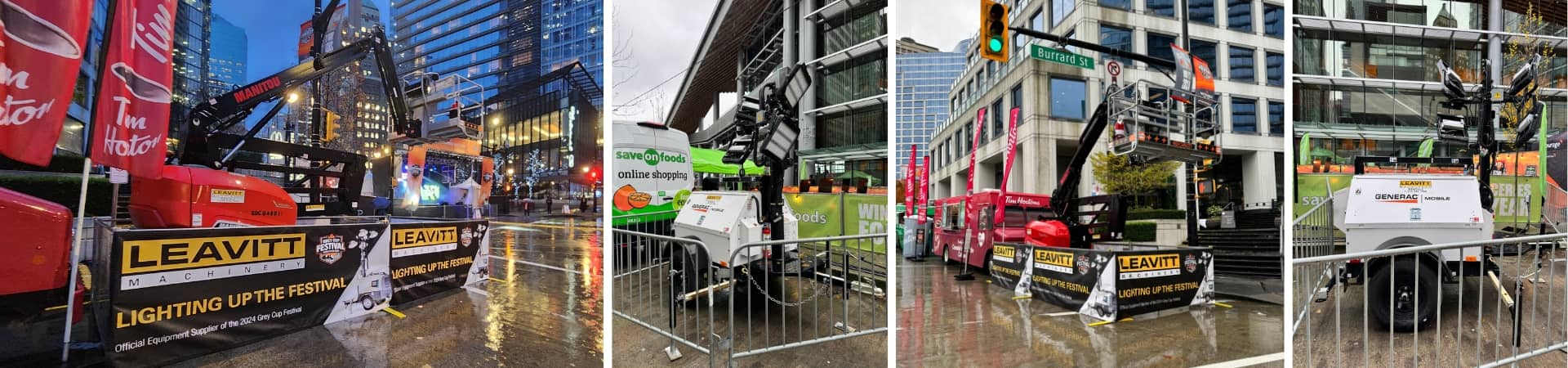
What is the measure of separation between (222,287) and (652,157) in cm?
283

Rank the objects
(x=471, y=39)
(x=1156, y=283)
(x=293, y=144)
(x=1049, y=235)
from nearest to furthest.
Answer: (x=293, y=144), (x=1156, y=283), (x=471, y=39), (x=1049, y=235)

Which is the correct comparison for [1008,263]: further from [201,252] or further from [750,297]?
[201,252]

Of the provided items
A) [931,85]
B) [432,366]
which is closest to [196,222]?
[432,366]

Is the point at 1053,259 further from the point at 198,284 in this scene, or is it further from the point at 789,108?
the point at 198,284

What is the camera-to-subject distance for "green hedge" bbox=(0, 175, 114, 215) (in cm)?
235

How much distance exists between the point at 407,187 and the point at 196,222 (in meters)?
1.26

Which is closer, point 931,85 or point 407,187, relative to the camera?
point 931,85

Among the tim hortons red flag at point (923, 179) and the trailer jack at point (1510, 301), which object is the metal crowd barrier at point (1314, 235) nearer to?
the trailer jack at point (1510, 301)

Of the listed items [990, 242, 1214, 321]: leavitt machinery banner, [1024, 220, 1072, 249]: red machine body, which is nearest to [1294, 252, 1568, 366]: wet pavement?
[990, 242, 1214, 321]: leavitt machinery banner

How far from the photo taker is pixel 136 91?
2.68 meters

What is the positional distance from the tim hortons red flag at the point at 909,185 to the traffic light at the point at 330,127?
12.5ft

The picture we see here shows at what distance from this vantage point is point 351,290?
3.90 meters

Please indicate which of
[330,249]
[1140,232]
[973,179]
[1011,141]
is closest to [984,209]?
[973,179]

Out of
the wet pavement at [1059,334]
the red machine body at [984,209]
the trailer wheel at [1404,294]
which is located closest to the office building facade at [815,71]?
the red machine body at [984,209]
